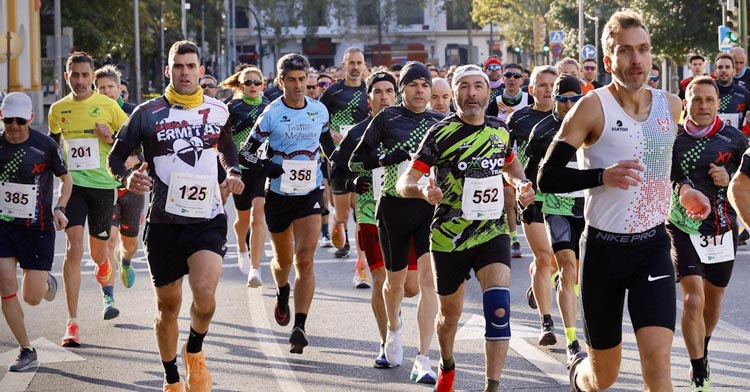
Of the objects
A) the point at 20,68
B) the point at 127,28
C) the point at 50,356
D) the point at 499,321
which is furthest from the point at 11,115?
the point at 127,28

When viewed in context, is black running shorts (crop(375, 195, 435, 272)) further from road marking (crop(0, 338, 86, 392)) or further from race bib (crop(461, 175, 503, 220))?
road marking (crop(0, 338, 86, 392))

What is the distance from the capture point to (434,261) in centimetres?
782

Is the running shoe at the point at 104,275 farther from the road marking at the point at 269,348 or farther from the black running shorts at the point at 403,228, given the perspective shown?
the black running shorts at the point at 403,228

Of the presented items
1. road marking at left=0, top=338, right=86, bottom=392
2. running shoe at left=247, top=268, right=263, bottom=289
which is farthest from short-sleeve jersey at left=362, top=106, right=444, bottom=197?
running shoe at left=247, top=268, right=263, bottom=289

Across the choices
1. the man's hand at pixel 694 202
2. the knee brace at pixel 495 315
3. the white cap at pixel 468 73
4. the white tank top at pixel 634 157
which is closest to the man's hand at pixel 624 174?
the white tank top at pixel 634 157

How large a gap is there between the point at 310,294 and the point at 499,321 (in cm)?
284

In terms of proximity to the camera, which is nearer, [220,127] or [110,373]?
[220,127]

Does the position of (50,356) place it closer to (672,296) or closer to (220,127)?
(220,127)

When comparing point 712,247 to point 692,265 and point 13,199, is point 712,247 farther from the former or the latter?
point 13,199

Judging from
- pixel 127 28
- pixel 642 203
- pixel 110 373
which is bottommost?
pixel 110 373

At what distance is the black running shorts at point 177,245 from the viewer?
26.1 feet

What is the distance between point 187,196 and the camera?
26.1ft

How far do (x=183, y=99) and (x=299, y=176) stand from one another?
2374 millimetres

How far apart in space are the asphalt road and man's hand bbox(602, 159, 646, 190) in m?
2.66
